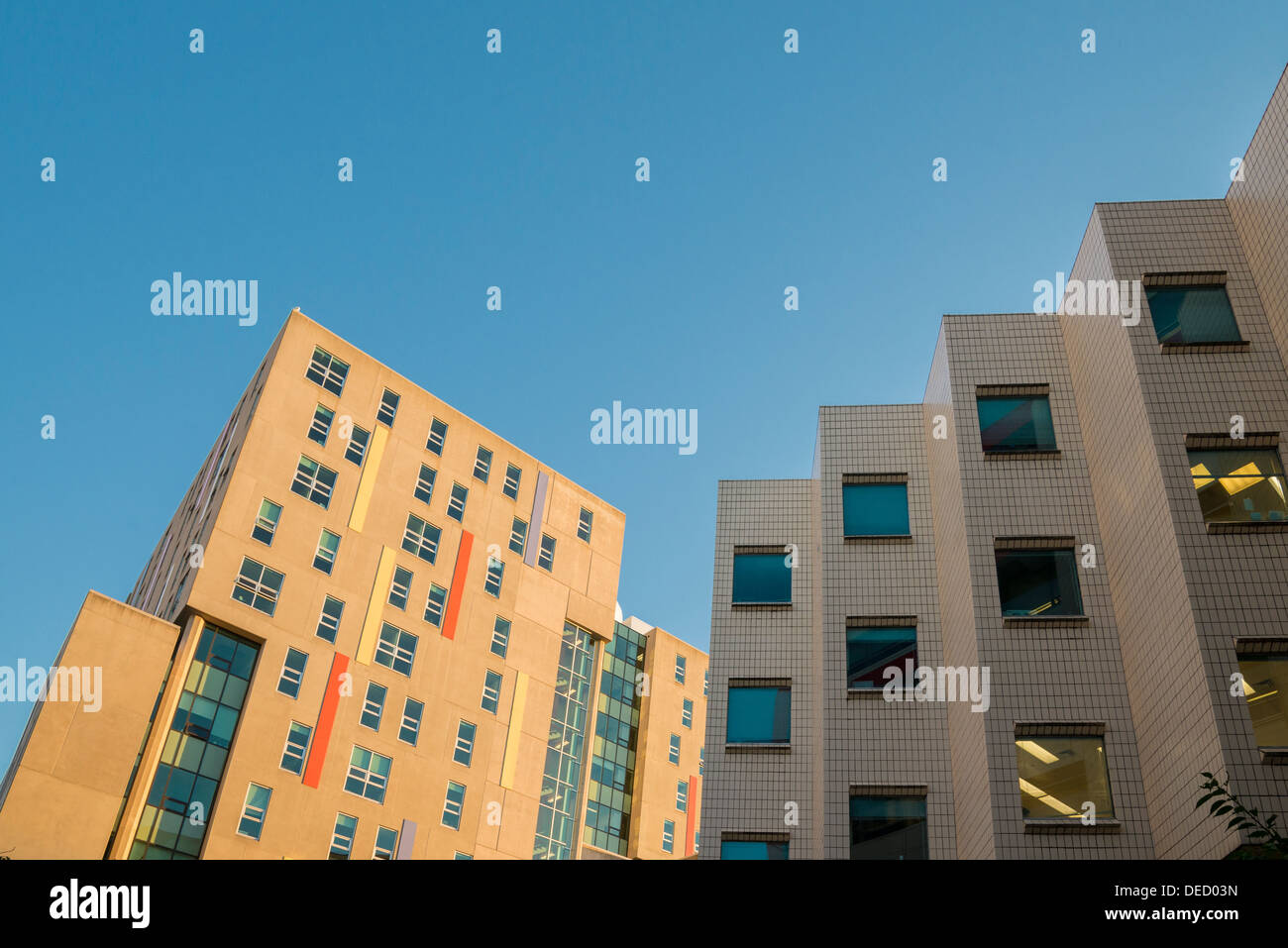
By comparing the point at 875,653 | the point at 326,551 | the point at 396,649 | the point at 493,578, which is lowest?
the point at 875,653

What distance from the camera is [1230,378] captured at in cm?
2142

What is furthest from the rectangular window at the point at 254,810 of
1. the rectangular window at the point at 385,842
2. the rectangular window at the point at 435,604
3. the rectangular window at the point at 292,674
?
the rectangular window at the point at 435,604

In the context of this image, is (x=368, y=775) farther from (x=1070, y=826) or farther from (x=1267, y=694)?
(x=1267, y=694)

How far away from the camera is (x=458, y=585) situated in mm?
60938

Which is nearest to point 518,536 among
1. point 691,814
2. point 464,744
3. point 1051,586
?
point 464,744

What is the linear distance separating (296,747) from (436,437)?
20.5m

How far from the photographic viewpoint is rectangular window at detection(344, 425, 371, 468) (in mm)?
58219

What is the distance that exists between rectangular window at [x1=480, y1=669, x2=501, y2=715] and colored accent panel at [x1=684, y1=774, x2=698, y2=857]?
22.3 m

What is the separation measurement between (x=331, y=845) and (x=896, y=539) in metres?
35.6
